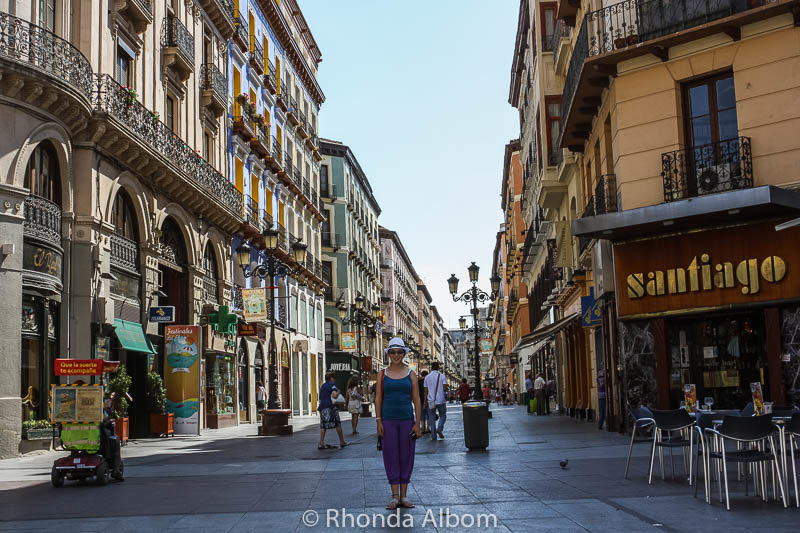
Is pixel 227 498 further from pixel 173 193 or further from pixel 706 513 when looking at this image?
pixel 173 193

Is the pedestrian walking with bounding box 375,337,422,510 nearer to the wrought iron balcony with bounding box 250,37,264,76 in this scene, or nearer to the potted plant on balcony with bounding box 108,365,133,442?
the potted plant on balcony with bounding box 108,365,133,442

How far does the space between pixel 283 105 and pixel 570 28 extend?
2067cm

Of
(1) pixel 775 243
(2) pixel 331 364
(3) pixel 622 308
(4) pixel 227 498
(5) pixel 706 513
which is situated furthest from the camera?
(2) pixel 331 364

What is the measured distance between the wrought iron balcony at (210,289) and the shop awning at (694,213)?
1575 centimetres

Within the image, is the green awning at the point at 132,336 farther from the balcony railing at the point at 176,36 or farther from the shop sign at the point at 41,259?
the balcony railing at the point at 176,36

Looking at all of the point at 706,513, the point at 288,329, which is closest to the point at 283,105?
the point at 288,329

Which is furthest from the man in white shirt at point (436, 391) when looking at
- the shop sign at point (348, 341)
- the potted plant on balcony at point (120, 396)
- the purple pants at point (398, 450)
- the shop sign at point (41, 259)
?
the shop sign at point (348, 341)

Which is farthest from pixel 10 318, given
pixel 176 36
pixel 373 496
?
pixel 176 36

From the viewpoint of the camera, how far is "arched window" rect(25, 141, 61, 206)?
770 inches

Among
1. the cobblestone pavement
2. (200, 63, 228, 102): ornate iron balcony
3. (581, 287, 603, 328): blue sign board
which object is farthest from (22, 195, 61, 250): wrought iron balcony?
(581, 287, 603, 328): blue sign board

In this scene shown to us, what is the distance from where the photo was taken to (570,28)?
88.5 feet

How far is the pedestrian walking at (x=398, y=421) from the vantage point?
9.08 meters

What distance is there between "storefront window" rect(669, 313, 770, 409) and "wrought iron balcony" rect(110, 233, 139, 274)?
1398 cm

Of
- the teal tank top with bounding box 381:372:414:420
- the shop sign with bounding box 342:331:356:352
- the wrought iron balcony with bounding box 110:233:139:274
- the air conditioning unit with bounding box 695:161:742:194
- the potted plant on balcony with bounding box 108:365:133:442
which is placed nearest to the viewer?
the teal tank top with bounding box 381:372:414:420
